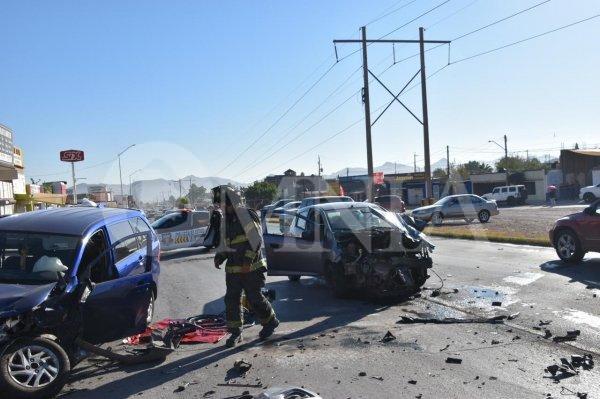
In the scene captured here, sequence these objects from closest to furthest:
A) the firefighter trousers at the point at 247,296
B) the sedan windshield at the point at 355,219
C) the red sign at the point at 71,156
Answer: the firefighter trousers at the point at 247,296 < the sedan windshield at the point at 355,219 < the red sign at the point at 71,156

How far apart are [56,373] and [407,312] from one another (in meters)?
4.92

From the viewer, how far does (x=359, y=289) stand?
30.6ft

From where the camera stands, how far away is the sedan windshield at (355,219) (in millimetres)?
9992

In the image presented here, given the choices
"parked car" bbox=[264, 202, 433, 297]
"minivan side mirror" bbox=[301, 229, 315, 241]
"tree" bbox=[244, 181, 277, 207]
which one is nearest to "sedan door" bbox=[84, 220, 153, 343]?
"parked car" bbox=[264, 202, 433, 297]

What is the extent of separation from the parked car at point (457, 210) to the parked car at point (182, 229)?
1374 centimetres

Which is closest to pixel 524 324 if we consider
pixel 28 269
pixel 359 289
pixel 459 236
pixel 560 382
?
pixel 560 382

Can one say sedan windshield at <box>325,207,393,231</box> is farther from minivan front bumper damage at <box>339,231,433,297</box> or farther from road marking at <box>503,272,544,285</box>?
→ road marking at <box>503,272,544,285</box>

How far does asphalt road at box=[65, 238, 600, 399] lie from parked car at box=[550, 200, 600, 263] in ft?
4.77

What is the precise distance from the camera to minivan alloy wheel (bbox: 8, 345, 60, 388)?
196 inches

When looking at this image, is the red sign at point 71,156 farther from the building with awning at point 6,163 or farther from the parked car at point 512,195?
the parked car at point 512,195

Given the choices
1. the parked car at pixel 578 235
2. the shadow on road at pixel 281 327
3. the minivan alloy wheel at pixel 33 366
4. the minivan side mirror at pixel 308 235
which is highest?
the minivan side mirror at pixel 308 235

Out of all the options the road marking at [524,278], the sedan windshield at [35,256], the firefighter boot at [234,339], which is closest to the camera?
the sedan windshield at [35,256]

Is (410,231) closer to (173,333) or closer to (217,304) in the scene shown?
(217,304)

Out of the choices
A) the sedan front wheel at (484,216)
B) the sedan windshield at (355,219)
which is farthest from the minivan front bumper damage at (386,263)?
the sedan front wheel at (484,216)
